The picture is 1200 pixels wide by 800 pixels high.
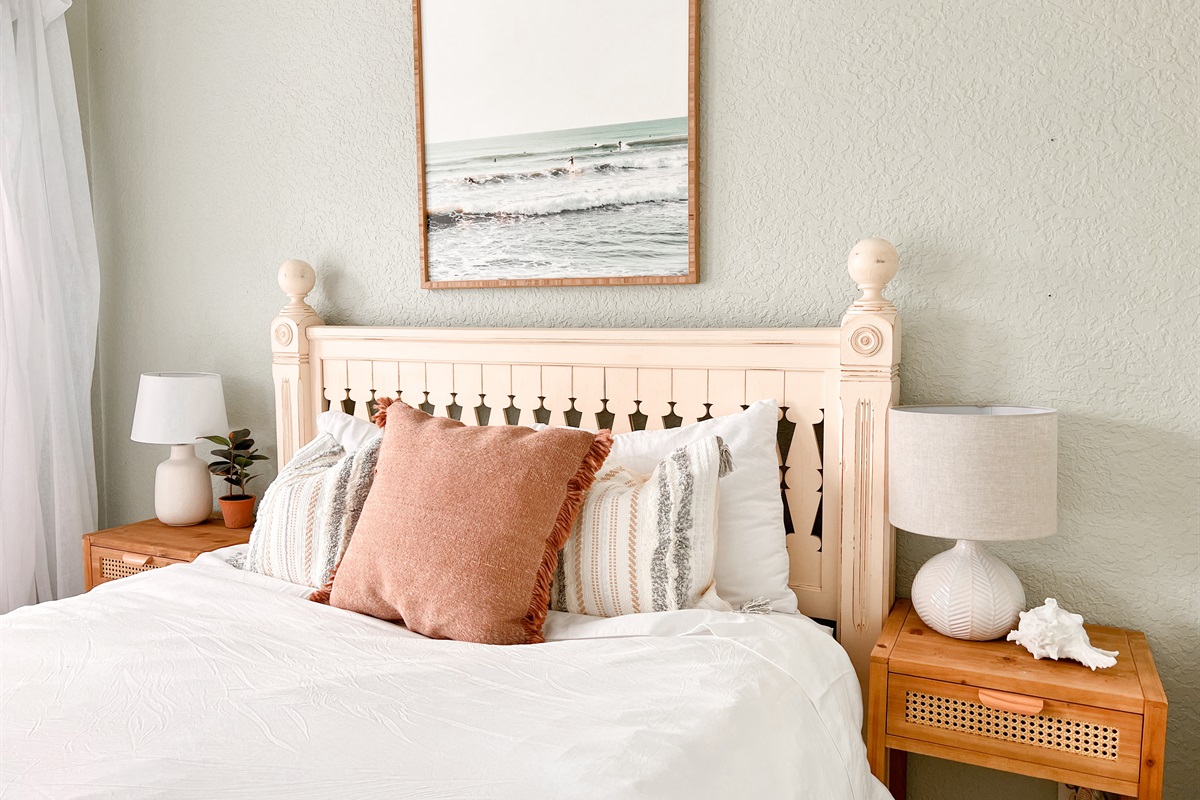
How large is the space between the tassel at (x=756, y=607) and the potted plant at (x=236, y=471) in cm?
162

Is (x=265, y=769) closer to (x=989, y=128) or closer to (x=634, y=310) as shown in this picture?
(x=634, y=310)

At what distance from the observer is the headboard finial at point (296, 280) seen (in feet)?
8.32

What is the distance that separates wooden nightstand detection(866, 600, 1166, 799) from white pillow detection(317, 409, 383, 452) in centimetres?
130

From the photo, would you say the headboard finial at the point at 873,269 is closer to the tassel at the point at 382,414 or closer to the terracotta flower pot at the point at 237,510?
the tassel at the point at 382,414

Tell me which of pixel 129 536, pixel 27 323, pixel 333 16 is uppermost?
pixel 333 16

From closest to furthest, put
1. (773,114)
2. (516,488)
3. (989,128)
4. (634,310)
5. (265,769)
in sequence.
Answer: (265,769) → (516,488) → (989,128) → (773,114) → (634,310)

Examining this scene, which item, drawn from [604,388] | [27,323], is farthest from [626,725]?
Result: [27,323]

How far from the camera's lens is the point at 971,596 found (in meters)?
1.66

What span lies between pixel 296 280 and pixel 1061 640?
2.14 meters

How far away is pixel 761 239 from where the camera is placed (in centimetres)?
207

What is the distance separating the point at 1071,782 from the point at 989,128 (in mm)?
1295

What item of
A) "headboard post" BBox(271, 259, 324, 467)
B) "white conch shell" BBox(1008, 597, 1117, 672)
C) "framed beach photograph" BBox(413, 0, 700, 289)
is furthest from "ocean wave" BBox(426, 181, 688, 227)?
"white conch shell" BBox(1008, 597, 1117, 672)

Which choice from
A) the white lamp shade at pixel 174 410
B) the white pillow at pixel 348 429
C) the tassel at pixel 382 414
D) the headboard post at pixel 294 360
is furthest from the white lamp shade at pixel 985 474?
the white lamp shade at pixel 174 410

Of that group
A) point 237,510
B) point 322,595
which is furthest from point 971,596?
point 237,510
